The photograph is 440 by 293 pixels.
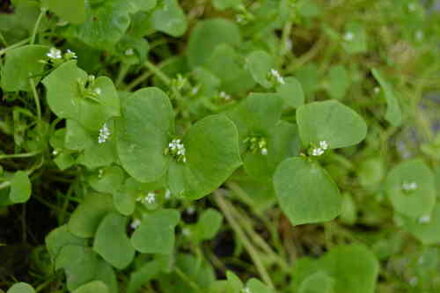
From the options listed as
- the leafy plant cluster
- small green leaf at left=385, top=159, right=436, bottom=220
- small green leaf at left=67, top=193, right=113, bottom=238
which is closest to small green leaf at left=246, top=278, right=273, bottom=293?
the leafy plant cluster

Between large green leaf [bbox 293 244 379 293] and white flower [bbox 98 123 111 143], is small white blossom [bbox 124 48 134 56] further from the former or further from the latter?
large green leaf [bbox 293 244 379 293]

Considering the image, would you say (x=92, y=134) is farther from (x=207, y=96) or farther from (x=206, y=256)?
(x=206, y=256)

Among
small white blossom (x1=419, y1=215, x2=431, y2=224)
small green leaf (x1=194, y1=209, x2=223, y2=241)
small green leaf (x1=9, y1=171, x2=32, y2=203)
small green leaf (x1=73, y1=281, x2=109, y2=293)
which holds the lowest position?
small white blossom (x1=419, y1=215, x2=431, y2=224)

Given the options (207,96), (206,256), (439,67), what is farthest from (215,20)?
(439,67)

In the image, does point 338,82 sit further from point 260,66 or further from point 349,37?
point 260,66

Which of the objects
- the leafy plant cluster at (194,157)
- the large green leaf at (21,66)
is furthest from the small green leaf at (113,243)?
the large green leaf at (21,66)

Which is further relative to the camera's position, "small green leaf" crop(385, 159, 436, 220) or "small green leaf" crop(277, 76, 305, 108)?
"small green leaf" crop(385, 159, 436, 220)
